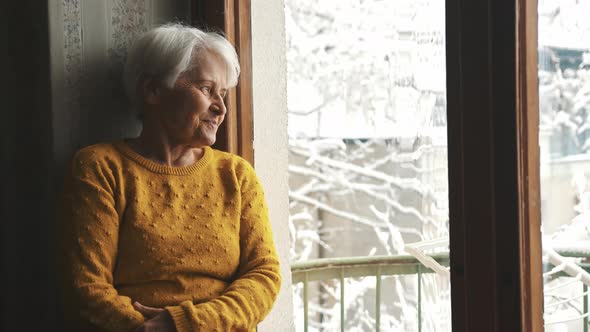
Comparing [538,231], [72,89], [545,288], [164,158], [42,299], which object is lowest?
→ [42,299]

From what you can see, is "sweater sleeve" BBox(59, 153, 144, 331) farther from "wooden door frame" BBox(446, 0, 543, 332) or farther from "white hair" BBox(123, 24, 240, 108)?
"wooden door frame" BBox(446, 0, 543, 332)

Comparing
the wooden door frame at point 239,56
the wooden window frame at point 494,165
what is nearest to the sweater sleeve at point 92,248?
the wooden door frame at point 239,56

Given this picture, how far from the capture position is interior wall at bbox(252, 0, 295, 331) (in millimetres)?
1909

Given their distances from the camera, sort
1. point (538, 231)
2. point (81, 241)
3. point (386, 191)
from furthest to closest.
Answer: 1. point (386, 191)
2. point (81, 241)
3. point (538, 231)

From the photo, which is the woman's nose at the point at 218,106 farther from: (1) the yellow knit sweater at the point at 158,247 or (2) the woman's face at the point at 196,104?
(1) the yellow knit sweater at the point at 158,247

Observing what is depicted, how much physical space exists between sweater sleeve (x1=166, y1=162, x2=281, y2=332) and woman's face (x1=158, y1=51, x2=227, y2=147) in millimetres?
163

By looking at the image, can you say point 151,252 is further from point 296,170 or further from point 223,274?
point 296,170

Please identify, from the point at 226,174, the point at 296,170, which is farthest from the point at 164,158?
the point at 296,170

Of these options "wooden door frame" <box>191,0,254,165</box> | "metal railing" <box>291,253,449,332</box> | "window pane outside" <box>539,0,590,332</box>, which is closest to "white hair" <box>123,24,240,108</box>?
"wooden door frame" <box>191,0,254,165</box>

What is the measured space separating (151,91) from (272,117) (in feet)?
1.56

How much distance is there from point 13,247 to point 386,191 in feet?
4.76

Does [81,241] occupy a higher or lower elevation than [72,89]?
lower

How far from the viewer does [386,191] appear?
2.62 m

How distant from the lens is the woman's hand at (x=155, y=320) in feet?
4.43
